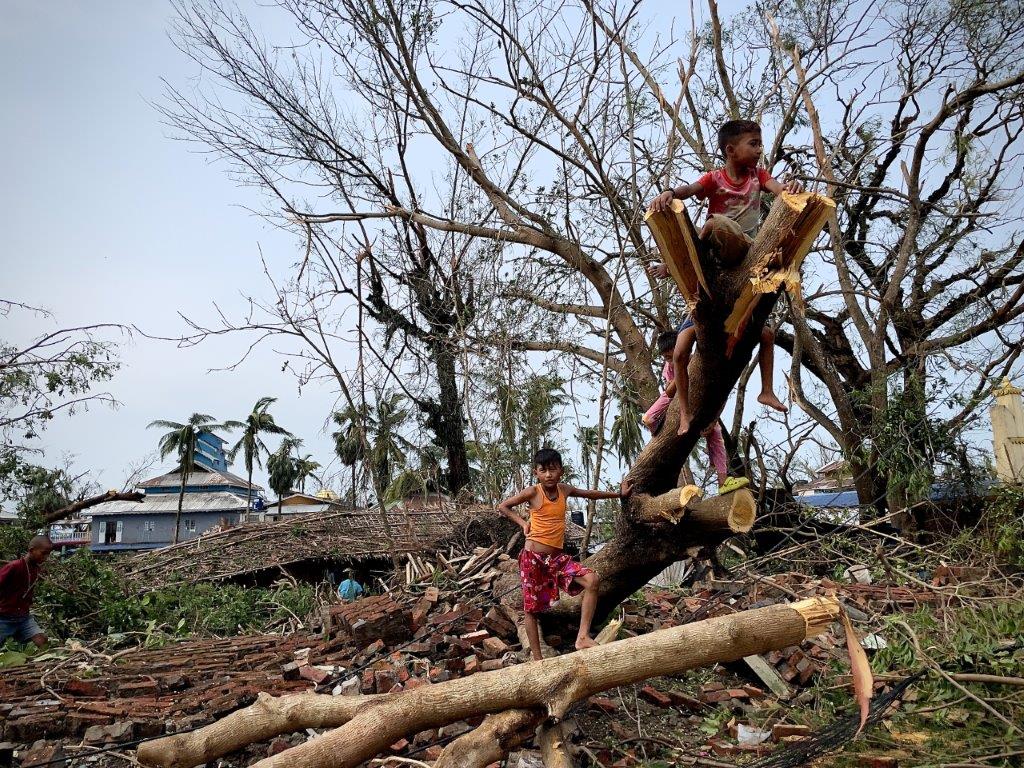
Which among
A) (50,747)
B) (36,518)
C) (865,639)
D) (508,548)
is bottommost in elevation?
(50,747)

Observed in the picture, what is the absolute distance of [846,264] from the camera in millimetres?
11367

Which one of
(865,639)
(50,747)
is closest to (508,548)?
(865,639)

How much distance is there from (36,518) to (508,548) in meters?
6.87

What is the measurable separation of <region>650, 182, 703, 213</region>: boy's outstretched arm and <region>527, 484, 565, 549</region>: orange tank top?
2.16 metres

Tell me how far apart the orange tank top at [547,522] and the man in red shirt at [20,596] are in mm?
5941

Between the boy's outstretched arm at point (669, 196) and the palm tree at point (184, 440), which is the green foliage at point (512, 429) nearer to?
the boy's outstretched arm at point (669, 196)

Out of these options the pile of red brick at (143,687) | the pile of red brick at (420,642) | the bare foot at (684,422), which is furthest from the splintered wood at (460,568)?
the bare foot at (684,422)

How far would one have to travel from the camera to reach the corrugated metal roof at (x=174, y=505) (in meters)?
40.1

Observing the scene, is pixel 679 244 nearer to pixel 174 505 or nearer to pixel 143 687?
pixel 143 687

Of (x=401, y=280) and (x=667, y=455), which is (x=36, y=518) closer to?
(x=401, y=280)

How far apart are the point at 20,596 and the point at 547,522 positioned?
6.17 m

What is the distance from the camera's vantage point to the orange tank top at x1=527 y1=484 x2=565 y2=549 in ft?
Result: 15.8

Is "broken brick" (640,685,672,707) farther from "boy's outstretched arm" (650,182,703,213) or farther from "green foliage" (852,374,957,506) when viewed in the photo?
"green foliage" (852,374,957,506)

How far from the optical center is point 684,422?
399 centimetres
